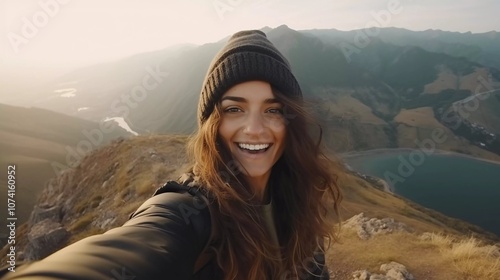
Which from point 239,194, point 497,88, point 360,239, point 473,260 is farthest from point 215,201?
point 497,88

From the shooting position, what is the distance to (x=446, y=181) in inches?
4193

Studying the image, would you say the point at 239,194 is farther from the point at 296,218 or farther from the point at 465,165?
the point at 465,165

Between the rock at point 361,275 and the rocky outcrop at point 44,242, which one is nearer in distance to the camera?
the rock at point 361,275

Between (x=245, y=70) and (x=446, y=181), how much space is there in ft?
396

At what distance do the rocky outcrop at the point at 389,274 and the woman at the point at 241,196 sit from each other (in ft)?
19.3

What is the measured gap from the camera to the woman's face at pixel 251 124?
2871 millimetres

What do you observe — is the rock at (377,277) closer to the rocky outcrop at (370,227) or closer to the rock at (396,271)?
the rock at (396,271)

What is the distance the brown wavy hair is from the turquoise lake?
88.9 metres

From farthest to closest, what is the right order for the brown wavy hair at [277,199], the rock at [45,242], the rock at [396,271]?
the rock at [45,242] → the rock at [396,271] → the brown wavy hair at [277,199]

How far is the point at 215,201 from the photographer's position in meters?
2.57

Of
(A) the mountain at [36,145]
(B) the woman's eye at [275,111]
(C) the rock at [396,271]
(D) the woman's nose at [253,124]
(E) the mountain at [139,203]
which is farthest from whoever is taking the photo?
(A) the mountain at [36,145]

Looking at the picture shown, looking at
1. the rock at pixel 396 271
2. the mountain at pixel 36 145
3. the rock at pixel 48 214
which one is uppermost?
the rock at pixel 396 271

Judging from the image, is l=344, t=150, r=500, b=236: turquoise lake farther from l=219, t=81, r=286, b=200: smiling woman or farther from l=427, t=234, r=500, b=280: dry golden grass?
l=219, t=81, r=286, b=200: smiling woman

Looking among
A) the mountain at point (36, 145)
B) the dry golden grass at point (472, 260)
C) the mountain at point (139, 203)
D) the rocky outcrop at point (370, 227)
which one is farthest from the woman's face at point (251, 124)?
the mountain at point (36, 145)
